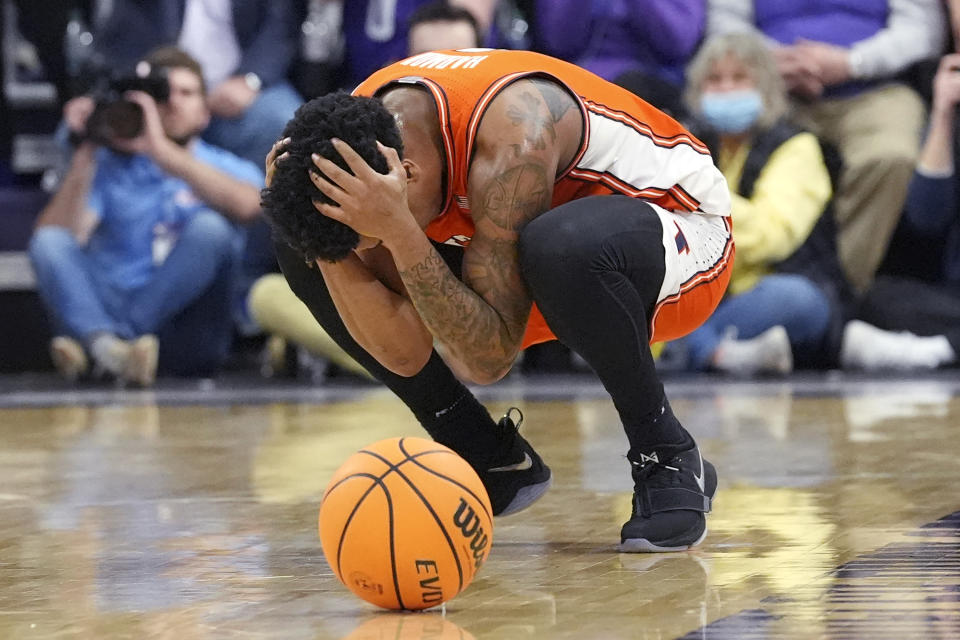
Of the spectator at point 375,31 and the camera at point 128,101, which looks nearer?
the camera at point 128,101

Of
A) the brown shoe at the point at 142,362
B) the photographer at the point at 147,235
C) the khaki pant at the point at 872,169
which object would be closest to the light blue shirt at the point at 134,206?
the photographer at the point at 147,235

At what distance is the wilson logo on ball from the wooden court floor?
0.09 meters

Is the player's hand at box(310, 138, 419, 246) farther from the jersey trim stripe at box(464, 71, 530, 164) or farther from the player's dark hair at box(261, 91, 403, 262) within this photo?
the jersey trim stripe at box(464, 71, 530, 164)

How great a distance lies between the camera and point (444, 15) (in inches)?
266

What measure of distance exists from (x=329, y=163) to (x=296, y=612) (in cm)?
73

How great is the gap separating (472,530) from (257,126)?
5.21m

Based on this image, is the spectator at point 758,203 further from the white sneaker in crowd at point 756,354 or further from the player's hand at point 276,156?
the player's hand at point 276,156

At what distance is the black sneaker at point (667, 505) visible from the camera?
9.58 ft

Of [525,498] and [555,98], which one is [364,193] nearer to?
[555,98]

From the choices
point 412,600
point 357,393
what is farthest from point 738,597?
point 357,393

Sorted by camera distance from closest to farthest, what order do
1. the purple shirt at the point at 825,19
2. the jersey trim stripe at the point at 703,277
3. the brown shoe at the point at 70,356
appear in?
the jersey trim stripe at the point at 703,277 < the brown shoe at the point at 70,356 < the purple shirt at the point at 825,19

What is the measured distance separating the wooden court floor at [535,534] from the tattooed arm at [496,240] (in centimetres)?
42

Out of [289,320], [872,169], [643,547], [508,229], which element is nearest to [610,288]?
[508,229]

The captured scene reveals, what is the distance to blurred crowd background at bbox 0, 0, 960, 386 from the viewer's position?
677 centimetres
